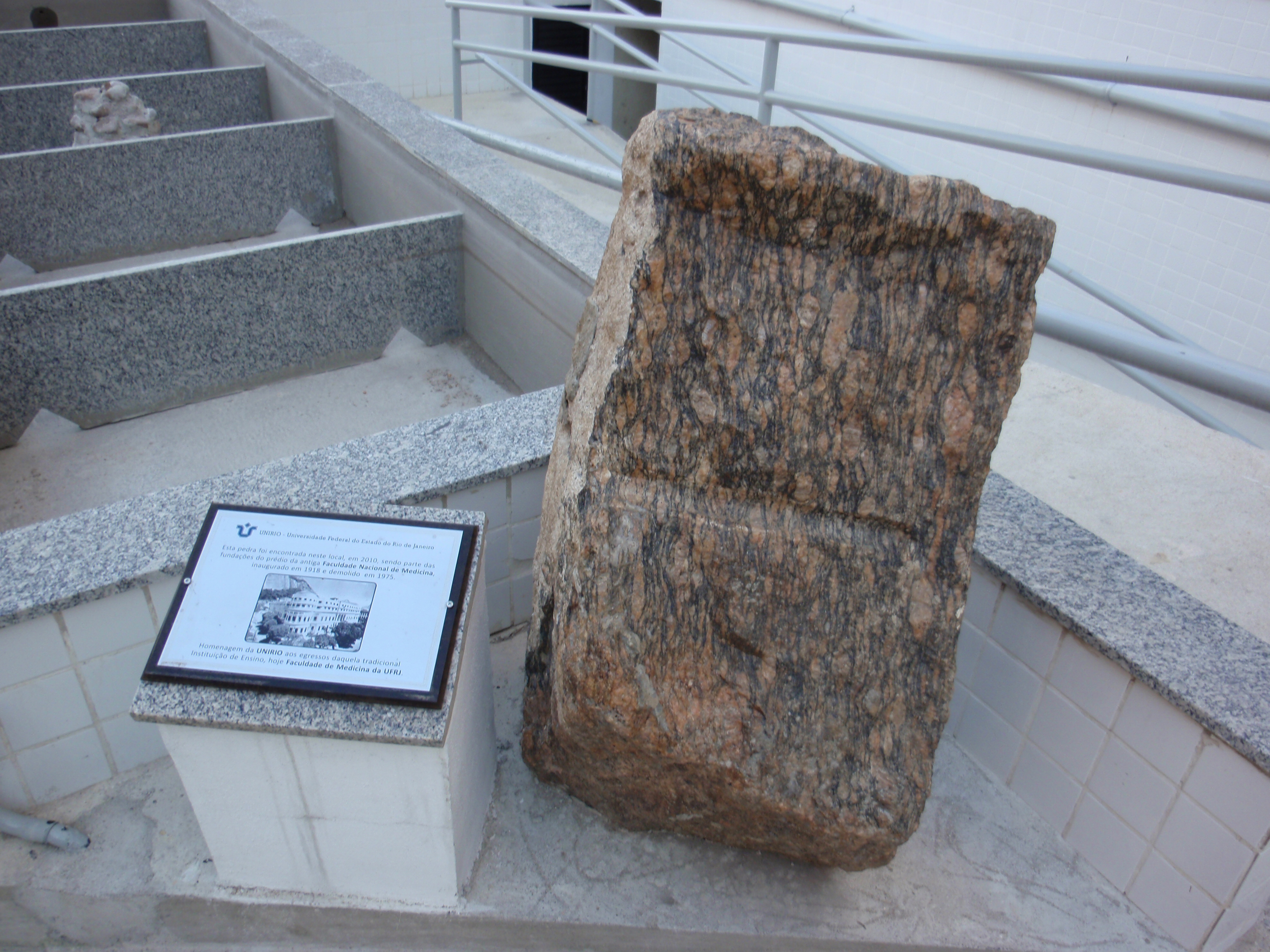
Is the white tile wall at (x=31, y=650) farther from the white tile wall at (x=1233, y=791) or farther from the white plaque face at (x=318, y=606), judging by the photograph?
the white tile wall at (x=1233, y=791)

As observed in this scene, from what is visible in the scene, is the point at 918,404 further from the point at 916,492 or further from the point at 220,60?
the point at 220,60

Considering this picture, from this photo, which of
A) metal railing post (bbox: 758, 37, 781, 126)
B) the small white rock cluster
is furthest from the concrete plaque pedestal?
the small white rock cluster

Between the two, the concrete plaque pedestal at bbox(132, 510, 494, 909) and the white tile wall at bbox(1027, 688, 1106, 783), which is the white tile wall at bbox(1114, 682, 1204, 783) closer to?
the white tile wall at bbox(1027, 688, 1106, 783)

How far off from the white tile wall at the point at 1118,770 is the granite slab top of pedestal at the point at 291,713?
141 centimetres

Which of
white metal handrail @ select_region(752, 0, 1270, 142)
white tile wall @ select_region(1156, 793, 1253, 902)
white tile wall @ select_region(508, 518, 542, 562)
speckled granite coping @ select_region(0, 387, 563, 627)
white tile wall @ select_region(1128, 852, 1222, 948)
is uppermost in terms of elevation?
white metal handrail @ select_region(752, 0, 1270, 142)

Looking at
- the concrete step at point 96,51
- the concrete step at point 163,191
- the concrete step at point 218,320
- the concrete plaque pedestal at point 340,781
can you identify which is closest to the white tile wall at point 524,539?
the concrete plaque pedestal at point 340,781

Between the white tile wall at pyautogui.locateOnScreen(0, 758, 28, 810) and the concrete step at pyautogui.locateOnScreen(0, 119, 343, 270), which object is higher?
the concrete step at pyautogui.locateOnScreen(0, 119, 343, 270)

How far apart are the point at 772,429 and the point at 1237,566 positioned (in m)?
2.39

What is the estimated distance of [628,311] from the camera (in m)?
1.61

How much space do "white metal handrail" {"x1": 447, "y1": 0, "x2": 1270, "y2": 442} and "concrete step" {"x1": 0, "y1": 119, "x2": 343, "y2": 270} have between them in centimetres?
160

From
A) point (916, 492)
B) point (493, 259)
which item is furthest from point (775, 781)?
point (493, 259)

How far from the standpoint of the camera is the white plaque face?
170 cm

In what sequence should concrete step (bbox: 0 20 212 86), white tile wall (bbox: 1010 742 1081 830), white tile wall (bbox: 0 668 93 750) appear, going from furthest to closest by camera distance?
concrete step (bbox: 0 20 212 86)
white tile wall (bbox: 1010 742 1081 830)
white tile wall (bbox: 0 668 93 750)

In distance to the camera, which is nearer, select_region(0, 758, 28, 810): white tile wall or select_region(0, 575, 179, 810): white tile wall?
select_region(0, 575, 179, 810): white tile wall
